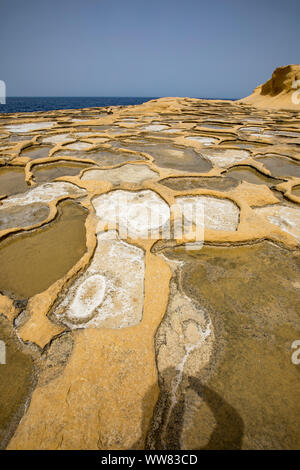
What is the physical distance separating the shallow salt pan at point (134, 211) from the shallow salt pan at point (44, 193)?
74 cm

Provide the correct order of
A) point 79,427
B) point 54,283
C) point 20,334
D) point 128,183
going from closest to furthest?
point 79,427 < point 20,334 < point 54,283 < point 128,183

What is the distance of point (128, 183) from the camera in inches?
197

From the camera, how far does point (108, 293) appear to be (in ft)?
7.81

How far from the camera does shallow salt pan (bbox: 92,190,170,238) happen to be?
348 centimetres

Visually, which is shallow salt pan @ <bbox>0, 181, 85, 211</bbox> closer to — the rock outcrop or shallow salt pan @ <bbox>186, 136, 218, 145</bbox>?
shallow salt pan @ <bbox>186, 136, 218, 145</bbox>

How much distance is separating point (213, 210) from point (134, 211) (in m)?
1.42

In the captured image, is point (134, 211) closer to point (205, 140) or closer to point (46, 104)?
point (205, 140)

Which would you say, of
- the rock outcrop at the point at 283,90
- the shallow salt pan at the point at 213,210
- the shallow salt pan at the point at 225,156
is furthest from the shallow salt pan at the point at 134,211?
the rock outcrop at the point at 283,90

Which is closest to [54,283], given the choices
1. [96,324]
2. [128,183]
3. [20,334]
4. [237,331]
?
[20,334]

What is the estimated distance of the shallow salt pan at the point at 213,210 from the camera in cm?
359

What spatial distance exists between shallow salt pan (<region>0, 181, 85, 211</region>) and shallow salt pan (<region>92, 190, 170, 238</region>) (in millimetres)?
739

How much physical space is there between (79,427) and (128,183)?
14.1ft

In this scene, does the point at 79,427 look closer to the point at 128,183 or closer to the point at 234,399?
the point at 234,399

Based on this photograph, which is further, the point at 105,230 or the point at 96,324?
the point at 105,230
